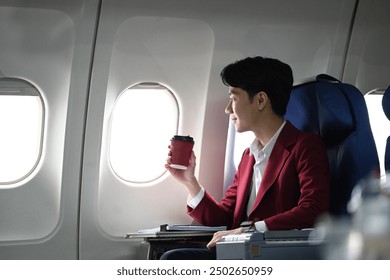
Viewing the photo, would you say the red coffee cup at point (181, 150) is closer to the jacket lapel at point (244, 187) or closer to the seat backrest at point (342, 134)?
the jacket lapel at point (244, 187)

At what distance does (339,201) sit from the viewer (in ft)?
9.17

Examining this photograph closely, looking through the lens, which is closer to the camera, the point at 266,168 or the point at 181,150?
the point at 266,168

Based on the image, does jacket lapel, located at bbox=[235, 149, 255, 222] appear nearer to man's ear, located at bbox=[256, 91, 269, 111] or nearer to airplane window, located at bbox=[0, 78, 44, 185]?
man's ear, located at bbox=[256, 91, 269, 111]

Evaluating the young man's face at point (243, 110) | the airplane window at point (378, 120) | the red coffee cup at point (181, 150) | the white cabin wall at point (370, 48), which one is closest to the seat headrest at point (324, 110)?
the young man's face at point (243, 110)

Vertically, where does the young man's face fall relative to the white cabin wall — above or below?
below

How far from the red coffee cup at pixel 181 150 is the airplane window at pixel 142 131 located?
0.62 meters

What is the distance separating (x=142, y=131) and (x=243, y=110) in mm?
985

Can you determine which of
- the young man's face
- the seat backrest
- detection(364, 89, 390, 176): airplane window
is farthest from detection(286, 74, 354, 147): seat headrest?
detection(364, 89, 390, 176): airplane window

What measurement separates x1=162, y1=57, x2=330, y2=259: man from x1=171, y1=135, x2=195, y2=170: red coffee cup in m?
0.15

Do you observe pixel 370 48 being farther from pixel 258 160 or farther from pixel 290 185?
pixel 290 185

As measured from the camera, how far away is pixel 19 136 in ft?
12.1

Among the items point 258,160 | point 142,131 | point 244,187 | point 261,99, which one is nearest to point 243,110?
point 261,99

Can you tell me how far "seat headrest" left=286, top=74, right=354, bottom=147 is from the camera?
281cm

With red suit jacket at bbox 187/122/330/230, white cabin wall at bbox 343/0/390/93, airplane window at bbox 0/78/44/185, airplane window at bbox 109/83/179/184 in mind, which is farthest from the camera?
white cabin wall at bbox 343/0/390/93
